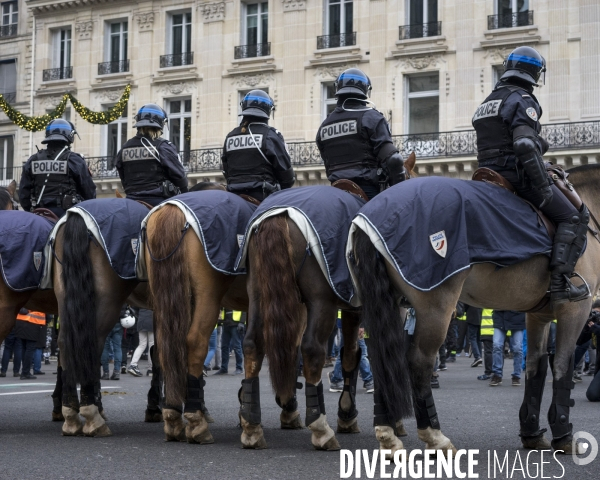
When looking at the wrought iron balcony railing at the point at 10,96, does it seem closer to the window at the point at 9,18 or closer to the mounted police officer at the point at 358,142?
the window at the point at 9,18

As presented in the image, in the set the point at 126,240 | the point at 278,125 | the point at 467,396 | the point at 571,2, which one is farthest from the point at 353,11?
the point at 126,240

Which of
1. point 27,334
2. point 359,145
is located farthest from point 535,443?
point 27,334

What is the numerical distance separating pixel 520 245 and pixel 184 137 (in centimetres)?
3217

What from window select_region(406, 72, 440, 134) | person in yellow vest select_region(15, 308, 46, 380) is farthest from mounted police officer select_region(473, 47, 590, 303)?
window select_region(406, 72, 440, 134)

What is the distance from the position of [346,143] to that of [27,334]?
10.5m

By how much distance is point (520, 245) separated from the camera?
7031mm

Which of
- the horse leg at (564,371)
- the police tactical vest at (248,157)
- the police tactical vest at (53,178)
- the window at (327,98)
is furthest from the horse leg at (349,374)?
the window at (327,98)

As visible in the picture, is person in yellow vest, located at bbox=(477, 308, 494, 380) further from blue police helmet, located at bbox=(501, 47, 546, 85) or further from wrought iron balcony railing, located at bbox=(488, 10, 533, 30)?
wrought iron balcony railing, located at bbox=(488, 10, 533, 30)

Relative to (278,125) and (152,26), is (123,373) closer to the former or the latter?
(278,125)

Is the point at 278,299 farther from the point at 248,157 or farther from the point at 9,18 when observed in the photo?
the point at 9,18

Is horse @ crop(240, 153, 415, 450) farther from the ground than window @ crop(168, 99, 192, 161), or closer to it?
closer to it

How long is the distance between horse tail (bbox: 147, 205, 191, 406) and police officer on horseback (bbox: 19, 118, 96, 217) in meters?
2.40

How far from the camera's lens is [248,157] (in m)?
8.64

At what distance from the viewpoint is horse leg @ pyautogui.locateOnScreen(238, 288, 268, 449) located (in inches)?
287
